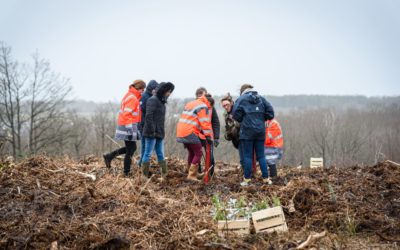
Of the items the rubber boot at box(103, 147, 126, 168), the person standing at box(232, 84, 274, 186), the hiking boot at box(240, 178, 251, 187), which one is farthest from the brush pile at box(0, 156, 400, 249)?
the rubber boot at box(103, 147, 126, 168)

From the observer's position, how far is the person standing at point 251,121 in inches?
319

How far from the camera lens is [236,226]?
17.5 feet

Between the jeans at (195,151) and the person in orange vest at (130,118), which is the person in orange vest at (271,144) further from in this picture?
the person in orange vest at (130,118)

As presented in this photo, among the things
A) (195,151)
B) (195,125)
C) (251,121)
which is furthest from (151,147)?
(251,121)

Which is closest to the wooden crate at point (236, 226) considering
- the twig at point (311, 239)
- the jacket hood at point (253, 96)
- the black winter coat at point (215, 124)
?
the twig at point (311, 239)

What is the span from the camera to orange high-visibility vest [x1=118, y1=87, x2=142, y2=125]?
28.9ft

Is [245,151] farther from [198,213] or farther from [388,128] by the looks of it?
[388,128]

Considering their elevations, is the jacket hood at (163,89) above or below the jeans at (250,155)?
above

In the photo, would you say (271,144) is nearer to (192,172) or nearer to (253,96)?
(253,96)

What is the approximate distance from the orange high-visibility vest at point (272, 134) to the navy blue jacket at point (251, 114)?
71 cm

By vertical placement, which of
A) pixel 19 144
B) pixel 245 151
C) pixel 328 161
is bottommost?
pixel 328 161

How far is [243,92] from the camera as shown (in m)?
8.37

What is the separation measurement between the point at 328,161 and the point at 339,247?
144 ft

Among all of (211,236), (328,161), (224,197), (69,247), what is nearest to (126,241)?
(69,247)
